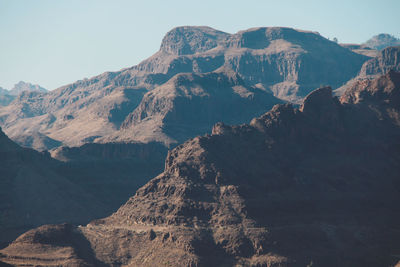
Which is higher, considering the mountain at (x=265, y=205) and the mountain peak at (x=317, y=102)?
the mountain peak at (x=317, y=102)

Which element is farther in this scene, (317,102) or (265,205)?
(317,102)

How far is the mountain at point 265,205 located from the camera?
129875mm

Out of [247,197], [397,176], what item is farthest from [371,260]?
[397,176]

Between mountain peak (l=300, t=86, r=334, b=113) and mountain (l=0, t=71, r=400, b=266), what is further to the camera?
mountain peak (l=300, t=86, r=334, b=113)

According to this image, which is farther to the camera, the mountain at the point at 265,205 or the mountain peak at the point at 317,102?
→ the mountain peak at the point at 317,102

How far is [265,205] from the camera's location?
138875 millimetres

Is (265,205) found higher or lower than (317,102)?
lower

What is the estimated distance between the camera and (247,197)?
140 meters

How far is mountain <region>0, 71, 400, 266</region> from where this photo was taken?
5113 inches

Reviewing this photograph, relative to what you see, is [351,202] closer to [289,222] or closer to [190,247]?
[289,222]

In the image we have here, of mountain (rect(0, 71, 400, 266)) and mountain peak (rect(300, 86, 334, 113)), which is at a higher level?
mountain peak (rect(300, 86, 334, 113))

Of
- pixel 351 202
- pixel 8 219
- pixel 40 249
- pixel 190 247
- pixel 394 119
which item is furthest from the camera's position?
pixel 8 219

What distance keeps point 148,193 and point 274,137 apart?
109 feet

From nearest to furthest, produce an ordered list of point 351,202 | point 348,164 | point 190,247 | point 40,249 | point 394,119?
1. point 190,247
2. point 40,249
3. point 351,202
4. point 348,164
5. point 394,119
